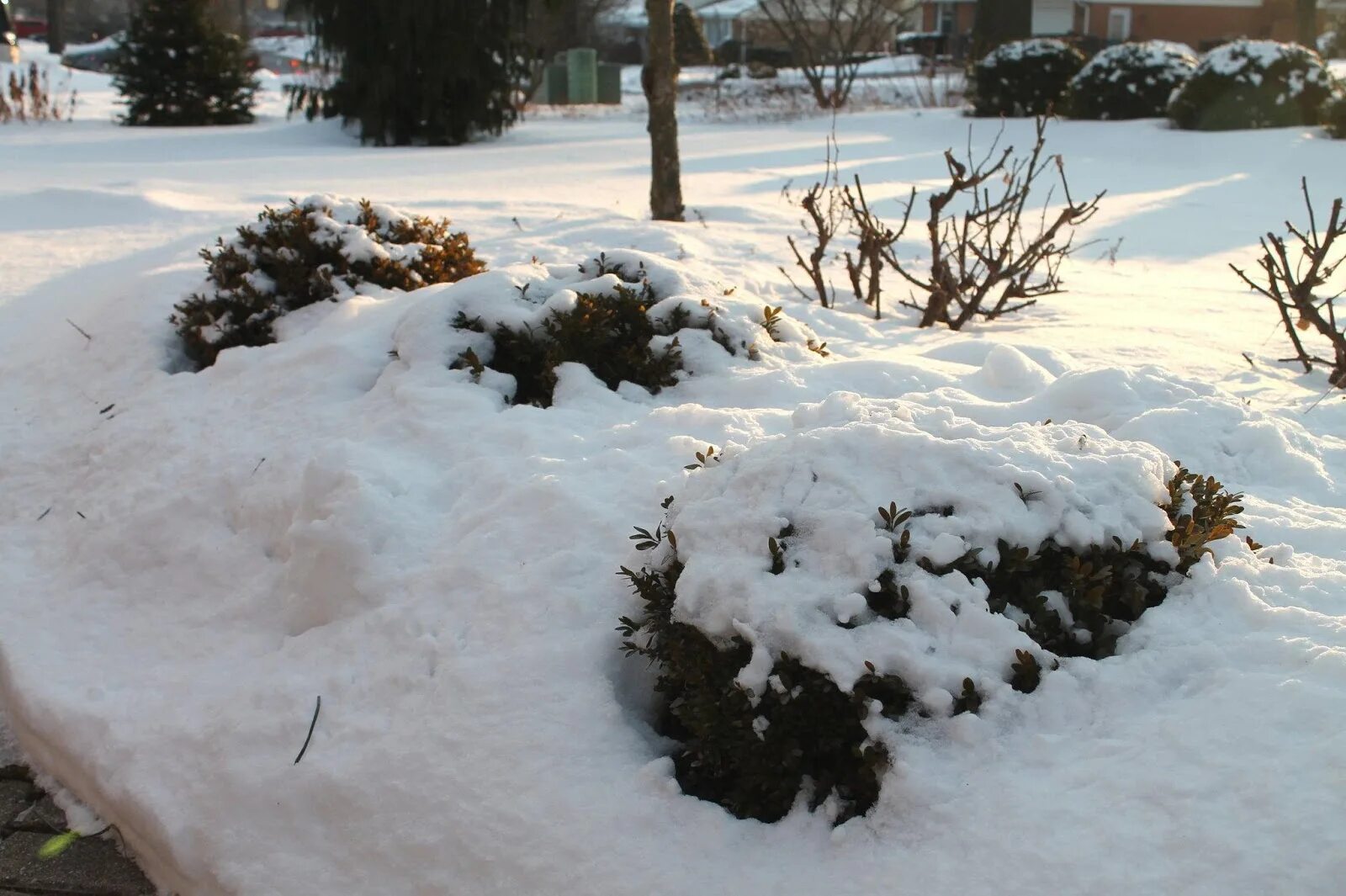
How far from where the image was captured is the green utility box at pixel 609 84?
26.1m

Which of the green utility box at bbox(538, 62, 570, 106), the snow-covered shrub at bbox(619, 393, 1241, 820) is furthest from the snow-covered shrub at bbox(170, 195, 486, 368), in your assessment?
the green utility box at bbox(538, 62, 570, 106)

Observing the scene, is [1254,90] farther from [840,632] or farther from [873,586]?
[840,632]

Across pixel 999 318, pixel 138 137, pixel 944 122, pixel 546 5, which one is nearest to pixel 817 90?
pixel 944 122

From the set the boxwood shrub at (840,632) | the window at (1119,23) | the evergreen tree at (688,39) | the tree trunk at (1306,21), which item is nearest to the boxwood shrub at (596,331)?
the boxwood shrub at (840,632)

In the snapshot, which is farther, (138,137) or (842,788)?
(138,137)

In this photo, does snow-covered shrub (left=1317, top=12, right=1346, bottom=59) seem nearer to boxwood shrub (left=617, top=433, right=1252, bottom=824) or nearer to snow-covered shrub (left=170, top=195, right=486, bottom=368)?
snow-covered shrub (left=170, top=195, right=486, bottom=368)

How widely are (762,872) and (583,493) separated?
125cm

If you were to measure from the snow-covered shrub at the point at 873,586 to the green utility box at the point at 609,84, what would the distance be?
81.7 ft

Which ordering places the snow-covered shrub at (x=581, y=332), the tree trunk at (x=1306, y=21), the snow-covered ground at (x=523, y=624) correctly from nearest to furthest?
1. the snow-covered ground at (x=523, y=624)
2. the snow-covered shrub at (x=581, y=332)
3. the tree trunk at (x=1306, y=21)

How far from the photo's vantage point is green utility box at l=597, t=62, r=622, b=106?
2611 centimetres

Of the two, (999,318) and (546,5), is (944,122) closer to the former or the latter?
(546,5)

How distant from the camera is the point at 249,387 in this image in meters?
4.19

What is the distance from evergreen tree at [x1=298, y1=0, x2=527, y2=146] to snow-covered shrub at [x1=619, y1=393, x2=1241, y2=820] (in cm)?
1408

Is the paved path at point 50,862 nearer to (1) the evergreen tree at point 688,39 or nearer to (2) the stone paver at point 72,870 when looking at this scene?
(2) the stone paver at point 72,870
